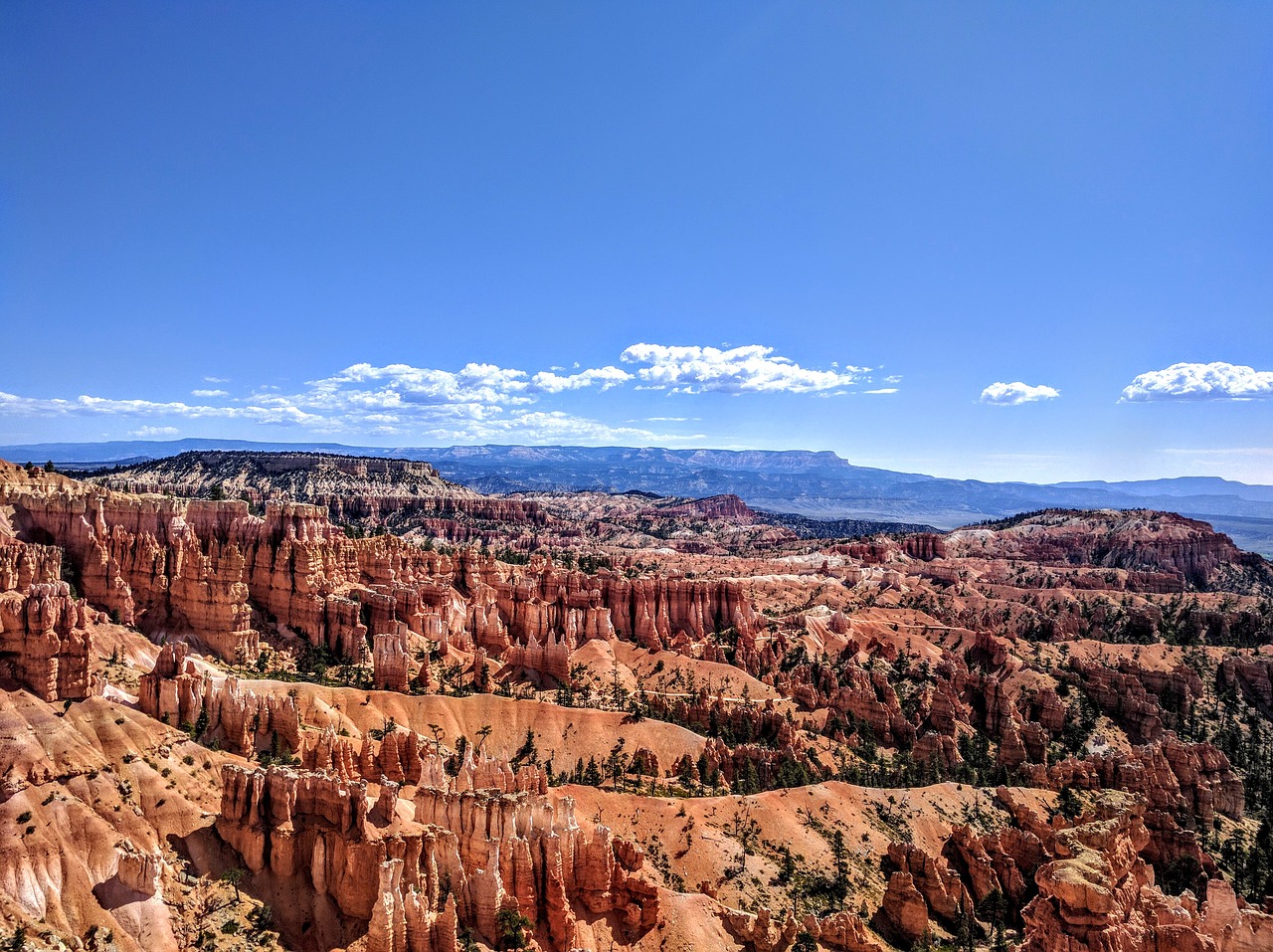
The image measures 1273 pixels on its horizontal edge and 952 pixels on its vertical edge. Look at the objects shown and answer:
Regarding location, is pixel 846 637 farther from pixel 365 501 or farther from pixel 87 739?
pixel 365 501

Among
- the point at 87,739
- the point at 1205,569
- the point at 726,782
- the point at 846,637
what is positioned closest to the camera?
the point at 87,739

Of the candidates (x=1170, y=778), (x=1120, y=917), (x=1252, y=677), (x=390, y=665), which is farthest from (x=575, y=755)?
(x=1252, y=677)

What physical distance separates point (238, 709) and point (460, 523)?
151 meters

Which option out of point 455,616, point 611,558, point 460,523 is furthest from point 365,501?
point 455,616

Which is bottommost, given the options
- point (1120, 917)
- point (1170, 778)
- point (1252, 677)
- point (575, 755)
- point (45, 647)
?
point (575, 755)

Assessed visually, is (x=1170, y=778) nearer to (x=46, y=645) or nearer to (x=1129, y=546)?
(x=46, y=645)

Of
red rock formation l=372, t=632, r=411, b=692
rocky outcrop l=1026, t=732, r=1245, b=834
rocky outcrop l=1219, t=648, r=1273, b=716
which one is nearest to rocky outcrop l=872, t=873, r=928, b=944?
rocky outcrop l=1026, t=732, r=1245, b=834

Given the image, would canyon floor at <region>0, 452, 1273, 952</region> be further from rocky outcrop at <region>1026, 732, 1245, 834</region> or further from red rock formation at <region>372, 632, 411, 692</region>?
red rock formation at <region>372, 632, 411, 692</region>

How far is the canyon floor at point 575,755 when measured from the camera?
28281mm

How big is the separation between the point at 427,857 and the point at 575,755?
29664 millimetres

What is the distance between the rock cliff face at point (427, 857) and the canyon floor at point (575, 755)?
0.45ft

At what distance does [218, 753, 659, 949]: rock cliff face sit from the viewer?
2777 centimetres

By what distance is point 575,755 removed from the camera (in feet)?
191

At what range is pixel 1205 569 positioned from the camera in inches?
6058
